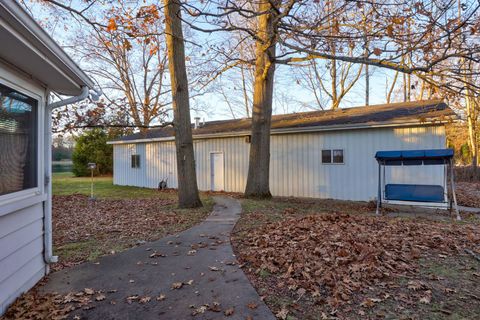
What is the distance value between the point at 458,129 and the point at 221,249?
98.4ft

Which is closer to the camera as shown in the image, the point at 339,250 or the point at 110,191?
the point at 339,250

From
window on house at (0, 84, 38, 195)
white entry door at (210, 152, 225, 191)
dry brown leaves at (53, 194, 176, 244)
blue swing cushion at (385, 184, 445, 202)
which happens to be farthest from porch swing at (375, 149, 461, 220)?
window on house at (0, 84, 38, 195)

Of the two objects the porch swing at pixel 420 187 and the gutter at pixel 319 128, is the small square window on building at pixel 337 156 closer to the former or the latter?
the gutter at pixel 319 128

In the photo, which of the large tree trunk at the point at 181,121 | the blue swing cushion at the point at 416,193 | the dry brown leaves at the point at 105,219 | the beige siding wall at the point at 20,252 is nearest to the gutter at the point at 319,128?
the blue swing cushion at the point at 416,193

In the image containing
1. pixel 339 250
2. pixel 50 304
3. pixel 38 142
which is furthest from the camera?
pixel 339 250

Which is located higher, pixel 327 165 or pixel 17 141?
pixel 17 141

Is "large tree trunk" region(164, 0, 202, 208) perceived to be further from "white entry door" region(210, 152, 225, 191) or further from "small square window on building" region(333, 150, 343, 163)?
"white entry door" region(210, 152, 225, 191)

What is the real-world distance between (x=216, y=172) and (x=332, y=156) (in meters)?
5.87

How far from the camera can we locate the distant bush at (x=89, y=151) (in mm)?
24781

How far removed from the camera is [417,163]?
28.3ft

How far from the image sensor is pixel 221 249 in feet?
15.8

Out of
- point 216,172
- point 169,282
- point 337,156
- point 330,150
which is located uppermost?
point 330,150

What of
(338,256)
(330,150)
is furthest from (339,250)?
(330,150)

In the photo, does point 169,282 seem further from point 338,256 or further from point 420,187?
point 420,187
